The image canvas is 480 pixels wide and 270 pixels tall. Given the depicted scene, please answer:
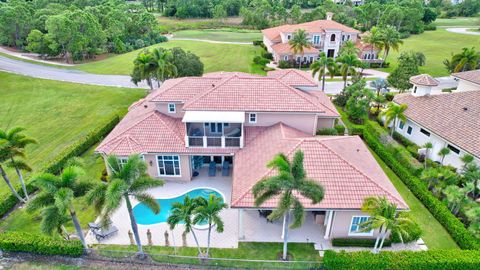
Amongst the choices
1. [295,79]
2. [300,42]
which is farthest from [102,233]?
[300,42]

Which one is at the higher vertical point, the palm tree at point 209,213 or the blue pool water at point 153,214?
the palm tree at point 209,213

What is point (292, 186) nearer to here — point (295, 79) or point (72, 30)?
point (295, 79)

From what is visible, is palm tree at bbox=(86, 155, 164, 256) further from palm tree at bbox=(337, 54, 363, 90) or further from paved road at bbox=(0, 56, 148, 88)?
paved road at bbox=(0, 56, 148, 88)

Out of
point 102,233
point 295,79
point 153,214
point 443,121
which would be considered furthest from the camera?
point 295,79

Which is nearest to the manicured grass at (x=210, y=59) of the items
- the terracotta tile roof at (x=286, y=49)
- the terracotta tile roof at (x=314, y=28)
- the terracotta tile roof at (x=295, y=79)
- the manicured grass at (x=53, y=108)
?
the terracotta tile roof at (x=314, y=28)

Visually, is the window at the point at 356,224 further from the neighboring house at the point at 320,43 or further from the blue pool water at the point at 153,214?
the neighboring house at the point at 320,43

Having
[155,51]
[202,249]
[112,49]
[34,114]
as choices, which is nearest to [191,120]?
[202,249]
